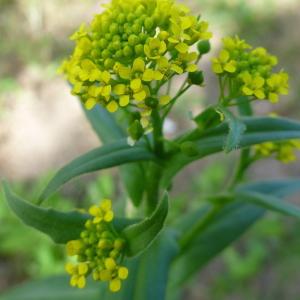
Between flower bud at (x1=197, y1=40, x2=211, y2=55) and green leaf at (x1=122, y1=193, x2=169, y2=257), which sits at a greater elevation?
flower bud at (x1=197, y1=40, x2=211, y2=55)

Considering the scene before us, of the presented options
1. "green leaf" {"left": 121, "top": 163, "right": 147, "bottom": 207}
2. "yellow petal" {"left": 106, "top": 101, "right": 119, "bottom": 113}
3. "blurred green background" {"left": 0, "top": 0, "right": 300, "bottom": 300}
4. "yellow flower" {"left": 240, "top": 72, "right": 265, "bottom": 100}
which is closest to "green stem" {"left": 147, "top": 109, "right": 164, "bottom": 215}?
"green leaf" {"left": 121, "top": 163, "right": 147, "bottom": 207}

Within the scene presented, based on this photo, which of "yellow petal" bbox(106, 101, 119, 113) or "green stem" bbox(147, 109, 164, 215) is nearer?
"yellow petal" bbox(106, 101, 119, 113)

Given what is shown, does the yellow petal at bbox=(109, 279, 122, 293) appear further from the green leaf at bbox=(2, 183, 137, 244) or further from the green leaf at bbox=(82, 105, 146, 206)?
the green leaf at bbox=(82, 105, 146, 206)

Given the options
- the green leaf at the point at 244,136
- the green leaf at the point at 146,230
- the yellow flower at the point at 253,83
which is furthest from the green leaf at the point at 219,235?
the yellow flower at the point at 253,83

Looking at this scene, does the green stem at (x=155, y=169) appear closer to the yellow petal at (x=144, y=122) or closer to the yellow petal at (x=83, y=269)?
the yellow petal at (x=144, y=122)

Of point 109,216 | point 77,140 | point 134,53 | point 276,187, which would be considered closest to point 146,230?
point 109,216

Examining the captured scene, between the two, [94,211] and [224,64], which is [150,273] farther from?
[224,64]

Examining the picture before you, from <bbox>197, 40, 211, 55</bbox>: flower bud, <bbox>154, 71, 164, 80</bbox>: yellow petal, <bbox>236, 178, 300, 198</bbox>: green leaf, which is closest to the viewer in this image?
<bbox>154, 71, 164, 80</bbox>: yellow petal
